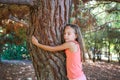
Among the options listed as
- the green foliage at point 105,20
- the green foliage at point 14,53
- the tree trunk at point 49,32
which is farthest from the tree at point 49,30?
the green foliage at point 14,53

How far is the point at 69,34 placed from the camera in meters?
3.11

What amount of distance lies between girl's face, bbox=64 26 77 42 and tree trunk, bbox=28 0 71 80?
85 millimetres

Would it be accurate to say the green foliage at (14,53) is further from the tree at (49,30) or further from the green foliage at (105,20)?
the tree at (49,30)

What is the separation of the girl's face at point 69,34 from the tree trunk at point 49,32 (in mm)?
85

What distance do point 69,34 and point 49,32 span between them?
223mm

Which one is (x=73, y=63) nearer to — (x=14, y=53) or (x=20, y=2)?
(x=20, y=2)

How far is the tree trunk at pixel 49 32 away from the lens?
3.12 metres

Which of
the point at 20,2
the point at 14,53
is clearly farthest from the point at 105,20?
the point at 20,2

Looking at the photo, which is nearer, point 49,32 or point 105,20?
point 49,32

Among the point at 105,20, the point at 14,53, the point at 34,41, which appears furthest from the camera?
the point at 14,53

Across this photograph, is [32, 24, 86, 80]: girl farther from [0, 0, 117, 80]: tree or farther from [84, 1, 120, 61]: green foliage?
[84, 1, 120, 61]: green foliage

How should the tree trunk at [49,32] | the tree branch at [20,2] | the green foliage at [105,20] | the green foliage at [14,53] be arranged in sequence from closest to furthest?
the tree branch at [20,2] → the tree trunk at [49,32] → the green foliage at [105,20] → the green foliage at [14,53]

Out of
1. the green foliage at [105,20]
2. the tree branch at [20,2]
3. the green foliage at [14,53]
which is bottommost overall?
the green foliage at [14,53]

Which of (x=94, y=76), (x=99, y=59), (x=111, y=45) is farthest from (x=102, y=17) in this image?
(x=99, y=59)
